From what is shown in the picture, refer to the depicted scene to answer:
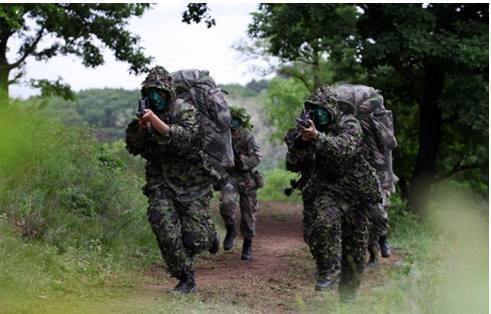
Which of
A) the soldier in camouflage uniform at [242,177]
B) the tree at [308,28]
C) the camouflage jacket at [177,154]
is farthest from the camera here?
the tree at [308,28]

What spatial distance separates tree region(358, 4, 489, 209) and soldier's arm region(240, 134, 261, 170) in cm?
624

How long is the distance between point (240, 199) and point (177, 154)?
5.24 m

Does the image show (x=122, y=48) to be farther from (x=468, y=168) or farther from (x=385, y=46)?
(x=468, y=168)

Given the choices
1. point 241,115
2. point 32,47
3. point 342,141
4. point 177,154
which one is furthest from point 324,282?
point 32,47

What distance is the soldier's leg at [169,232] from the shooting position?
8.33 m

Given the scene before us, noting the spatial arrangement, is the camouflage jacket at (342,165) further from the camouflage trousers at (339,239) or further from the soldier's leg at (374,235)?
the soldier's leg at (374,235)

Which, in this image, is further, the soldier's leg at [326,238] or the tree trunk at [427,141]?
the tree trunk at [427,141]

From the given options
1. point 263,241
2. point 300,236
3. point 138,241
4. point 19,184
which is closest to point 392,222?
point 300,236

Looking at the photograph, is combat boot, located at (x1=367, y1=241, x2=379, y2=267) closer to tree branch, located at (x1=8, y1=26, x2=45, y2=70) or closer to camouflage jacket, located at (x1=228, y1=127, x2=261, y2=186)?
camouflage jacket, located at (x1=228, y1=127, x2=261, y2=186)

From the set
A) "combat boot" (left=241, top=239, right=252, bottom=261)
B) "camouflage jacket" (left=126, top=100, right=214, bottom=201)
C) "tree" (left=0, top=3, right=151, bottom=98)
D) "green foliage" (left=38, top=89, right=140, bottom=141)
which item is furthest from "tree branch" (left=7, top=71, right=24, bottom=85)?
"green foliage" (left=38, top=89, right=140, bottom=141)

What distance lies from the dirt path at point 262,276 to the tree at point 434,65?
16.3ft

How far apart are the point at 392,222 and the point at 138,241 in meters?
8.72

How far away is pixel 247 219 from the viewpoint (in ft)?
43.6

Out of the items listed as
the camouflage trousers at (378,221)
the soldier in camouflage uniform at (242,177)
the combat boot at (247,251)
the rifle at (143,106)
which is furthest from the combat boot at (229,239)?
the rifle at (143,106)
